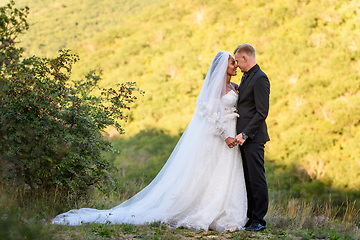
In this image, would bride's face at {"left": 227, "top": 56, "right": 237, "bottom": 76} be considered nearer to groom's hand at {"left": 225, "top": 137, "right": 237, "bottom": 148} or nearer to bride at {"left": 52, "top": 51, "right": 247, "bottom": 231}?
bride at {"left": 52, "top": 51, "right": 247, "bottom": 231}

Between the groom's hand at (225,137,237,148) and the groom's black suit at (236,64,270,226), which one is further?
the groom's hand at (225,137,237,148)

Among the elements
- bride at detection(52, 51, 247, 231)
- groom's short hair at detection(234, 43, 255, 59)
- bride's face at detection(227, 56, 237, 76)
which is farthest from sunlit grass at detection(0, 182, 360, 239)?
groom's short hair at detection(234, 43, 255, 59)

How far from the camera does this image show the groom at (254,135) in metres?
3.65

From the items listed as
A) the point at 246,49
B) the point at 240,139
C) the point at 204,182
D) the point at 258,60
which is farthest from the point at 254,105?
the point at 258,60

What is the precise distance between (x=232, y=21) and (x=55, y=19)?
19380 millimetres

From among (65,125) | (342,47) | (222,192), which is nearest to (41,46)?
(342,47)

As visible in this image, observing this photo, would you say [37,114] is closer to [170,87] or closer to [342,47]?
[170,87]

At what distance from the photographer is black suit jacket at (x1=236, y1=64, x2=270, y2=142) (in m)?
3.69

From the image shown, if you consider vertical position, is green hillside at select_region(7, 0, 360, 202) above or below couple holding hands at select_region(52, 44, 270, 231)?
above

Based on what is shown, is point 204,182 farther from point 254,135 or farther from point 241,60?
point 241,60

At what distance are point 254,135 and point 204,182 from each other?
873 mm

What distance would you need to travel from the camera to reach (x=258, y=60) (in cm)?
2298

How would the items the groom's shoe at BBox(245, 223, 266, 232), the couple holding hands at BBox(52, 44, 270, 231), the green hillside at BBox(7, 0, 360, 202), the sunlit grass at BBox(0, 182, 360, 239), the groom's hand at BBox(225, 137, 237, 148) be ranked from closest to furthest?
the sunlit grass at BBox(0, 182, 360, 239)
the groom's shoe at BBox(245, 223, 266, 232)
the couple holding hands at BBox(52, 44, 270, 231)
the groom's hand at BBox(225, 137, 237, 148)
the green hillside at BBox(7, 0, 360, 202)

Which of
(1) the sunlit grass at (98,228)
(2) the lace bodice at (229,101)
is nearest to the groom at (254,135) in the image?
(2) the lace bodice at (229,101)
